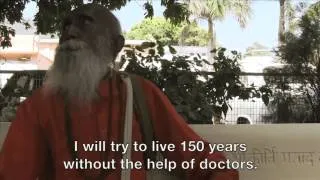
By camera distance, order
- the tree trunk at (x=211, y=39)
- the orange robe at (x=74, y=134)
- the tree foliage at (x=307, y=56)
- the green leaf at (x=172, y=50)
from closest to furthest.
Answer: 1. the orange robe at (x=74, y=134)
2. the green leaf at (x=172, y=50)
3. the tree trunk at (x=211, y=39)
4. the tree foliage at (x=307, y=56)

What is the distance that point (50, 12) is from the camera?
5.02 m

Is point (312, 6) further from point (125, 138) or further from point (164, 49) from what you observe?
point (125, 138)

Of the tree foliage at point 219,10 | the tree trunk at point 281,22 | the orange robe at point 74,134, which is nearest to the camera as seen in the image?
the orange robe at point 74,134

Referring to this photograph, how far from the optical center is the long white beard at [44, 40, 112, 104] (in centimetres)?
233

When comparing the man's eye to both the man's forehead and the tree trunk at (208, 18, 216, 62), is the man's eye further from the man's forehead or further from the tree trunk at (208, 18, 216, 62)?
the tree trunk at (208, 18, 216, 62)

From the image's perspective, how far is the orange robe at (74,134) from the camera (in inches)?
89.7

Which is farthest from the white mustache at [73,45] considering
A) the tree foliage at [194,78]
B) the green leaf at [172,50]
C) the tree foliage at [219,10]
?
the tree foliage at [219,10]

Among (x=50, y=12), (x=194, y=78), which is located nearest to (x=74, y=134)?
(x=194, y=78)

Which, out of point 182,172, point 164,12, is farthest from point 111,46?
point 164,12

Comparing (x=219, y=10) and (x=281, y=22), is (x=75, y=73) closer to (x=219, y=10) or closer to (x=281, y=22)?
(x=281, y=22)

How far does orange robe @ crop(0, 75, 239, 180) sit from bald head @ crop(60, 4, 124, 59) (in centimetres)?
17

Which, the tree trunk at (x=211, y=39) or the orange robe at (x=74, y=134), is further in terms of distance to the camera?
the tree trunk at (x=211, y=39)

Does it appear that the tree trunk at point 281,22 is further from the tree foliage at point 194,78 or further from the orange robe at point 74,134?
the orange robe at point 74,134

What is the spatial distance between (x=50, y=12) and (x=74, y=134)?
291 cm
